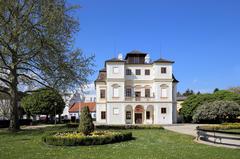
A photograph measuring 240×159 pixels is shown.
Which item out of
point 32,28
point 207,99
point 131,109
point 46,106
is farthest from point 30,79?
point 207,99

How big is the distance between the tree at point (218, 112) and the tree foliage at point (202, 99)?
522 centimetres

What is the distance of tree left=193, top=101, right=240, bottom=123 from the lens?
49.5 m

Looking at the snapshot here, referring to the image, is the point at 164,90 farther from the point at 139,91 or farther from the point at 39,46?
the point at 39,46

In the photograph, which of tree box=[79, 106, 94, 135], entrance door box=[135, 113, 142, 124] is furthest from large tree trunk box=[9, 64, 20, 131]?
entrance door box=[135, 113, 142, 124]

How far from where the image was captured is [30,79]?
1198 inches

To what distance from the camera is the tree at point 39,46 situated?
1031 inches

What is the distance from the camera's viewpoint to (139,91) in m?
58.6

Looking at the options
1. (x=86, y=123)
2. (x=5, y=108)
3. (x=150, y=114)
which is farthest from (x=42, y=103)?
(x=86, y=123)

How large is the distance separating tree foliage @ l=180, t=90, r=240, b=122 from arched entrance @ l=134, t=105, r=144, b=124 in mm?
9139

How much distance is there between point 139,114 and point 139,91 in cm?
432

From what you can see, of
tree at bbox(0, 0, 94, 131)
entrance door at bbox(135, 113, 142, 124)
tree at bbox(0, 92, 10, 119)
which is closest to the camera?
tree at bbox(0, 0, 94, 131)

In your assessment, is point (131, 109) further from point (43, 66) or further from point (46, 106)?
point (43, 66)

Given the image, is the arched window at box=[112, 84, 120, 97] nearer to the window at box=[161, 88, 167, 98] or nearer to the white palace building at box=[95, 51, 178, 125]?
the white palace building at box=[95, 51, 178, 125]

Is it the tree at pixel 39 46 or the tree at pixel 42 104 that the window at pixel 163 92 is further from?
the tree at pixel 39 46
